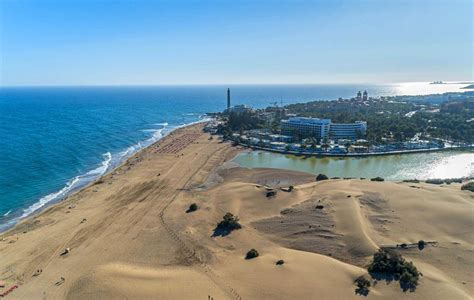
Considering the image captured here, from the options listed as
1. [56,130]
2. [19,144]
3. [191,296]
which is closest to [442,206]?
[191,296]

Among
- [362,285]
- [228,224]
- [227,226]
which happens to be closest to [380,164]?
[228,224]

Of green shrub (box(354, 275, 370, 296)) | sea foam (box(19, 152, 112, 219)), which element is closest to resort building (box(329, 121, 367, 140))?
sea foam (box(19, 152, 112, 219))

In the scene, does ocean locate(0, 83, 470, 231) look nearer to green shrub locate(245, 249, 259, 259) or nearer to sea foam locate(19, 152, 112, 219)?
sea foam locate(19, 152, 112, 219)

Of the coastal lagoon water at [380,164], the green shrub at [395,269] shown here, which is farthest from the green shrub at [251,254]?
the coastal lagoon water at [380,164]

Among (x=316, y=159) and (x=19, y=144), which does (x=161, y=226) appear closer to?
(x=316, y=159)

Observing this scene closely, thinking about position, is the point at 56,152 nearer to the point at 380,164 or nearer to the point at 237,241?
the point at 237,241

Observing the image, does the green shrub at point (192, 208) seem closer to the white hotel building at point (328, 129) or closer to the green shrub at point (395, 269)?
the green shrub at point (395, 269)
